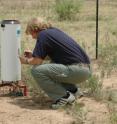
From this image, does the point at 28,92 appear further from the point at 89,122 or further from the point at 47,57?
the point at 89,122

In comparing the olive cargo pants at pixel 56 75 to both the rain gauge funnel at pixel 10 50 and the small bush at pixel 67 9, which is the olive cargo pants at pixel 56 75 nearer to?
the rain gauge funnel at pixel 10 50

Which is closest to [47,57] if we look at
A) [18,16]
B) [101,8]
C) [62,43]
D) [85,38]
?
[62,43]

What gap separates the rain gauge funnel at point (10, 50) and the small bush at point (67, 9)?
363 inches

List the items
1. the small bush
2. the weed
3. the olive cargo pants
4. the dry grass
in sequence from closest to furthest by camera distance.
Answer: the olive cargo pants < the weed < the dry grass < the small bush

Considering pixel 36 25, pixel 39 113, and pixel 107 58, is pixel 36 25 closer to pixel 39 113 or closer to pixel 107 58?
pixel 39 113

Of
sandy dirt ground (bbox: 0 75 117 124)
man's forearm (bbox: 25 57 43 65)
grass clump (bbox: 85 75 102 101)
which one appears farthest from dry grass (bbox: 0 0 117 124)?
man's forearm (bbox: 25 57 43 65)

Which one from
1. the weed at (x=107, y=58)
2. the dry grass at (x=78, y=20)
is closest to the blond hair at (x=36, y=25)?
the dry grass at (x=78, y=20)

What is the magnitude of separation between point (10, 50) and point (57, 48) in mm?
782

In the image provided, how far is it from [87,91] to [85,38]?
5044 millimetres

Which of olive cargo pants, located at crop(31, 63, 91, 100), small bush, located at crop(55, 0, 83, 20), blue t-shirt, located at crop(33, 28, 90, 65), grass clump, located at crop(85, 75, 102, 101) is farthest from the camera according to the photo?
small bush, located at crop(55, 0, 83, 20)

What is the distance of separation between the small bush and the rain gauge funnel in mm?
9231

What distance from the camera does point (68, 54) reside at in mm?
7199

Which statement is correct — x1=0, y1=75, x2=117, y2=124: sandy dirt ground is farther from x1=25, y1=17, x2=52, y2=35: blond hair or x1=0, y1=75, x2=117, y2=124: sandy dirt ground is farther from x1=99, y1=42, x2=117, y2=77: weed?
x1=99, y1=42, x2=117, y2=77: weed

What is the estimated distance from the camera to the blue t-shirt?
7.07m
